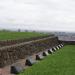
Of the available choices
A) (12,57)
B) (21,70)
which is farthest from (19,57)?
(21,70)

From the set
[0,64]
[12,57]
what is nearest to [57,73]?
[0,64]

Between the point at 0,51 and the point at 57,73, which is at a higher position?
the point at 0,51

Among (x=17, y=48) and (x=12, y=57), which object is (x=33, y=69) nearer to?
(x=12, y=57)

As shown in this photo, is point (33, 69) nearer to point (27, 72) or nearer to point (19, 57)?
point (27, 72)

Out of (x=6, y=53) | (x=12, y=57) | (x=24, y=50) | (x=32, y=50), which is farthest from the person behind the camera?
(x=32, y=50)

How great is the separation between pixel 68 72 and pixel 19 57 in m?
7.69

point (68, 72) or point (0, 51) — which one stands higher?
point (0, 51)

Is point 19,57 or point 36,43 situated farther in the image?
point 36,43

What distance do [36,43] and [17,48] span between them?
39.1 feet

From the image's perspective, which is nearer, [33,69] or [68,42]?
[33,69]

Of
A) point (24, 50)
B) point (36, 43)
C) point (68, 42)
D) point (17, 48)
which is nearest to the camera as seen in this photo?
point (17, 48)

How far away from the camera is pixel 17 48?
27.1 metres

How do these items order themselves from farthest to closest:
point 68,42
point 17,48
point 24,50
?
point 68,42
point 24,50
point 17,48

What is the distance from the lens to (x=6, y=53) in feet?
75.5
